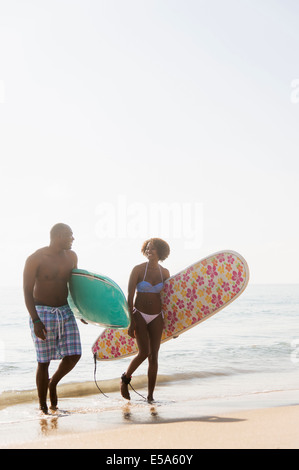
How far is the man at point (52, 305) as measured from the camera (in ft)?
15.4

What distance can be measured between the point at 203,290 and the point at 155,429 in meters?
2.36

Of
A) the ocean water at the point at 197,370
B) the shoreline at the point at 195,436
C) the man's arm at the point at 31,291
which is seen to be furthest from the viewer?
the ocean water at the point at 197,370

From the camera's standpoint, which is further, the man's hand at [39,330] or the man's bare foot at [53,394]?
the man's bare foot at [53,394]

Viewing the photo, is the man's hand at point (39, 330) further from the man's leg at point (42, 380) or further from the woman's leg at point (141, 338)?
the woman's leg at point (141, 338)

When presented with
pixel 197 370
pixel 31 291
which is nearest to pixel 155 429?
pixel 31 291

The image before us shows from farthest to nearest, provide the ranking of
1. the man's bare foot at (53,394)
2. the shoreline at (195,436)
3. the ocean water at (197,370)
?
the ocean water at (197,370) → the man's bare foot at (53,394) → the shoreline at (195,436)

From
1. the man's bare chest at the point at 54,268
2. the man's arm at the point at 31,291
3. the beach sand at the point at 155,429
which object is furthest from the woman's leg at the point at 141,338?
the man's arm at the point at 31,291

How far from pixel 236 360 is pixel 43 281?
566cm

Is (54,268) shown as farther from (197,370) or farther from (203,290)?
(197,370)

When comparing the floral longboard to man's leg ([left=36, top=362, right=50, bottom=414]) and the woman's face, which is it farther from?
man's leg ([left=36, top=362, right=50, bottom=414])

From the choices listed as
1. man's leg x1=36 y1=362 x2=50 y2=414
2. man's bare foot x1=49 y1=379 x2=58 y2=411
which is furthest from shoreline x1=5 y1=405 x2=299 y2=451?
man's bare foot x1=49 y1=379 x2=58 y2=411
